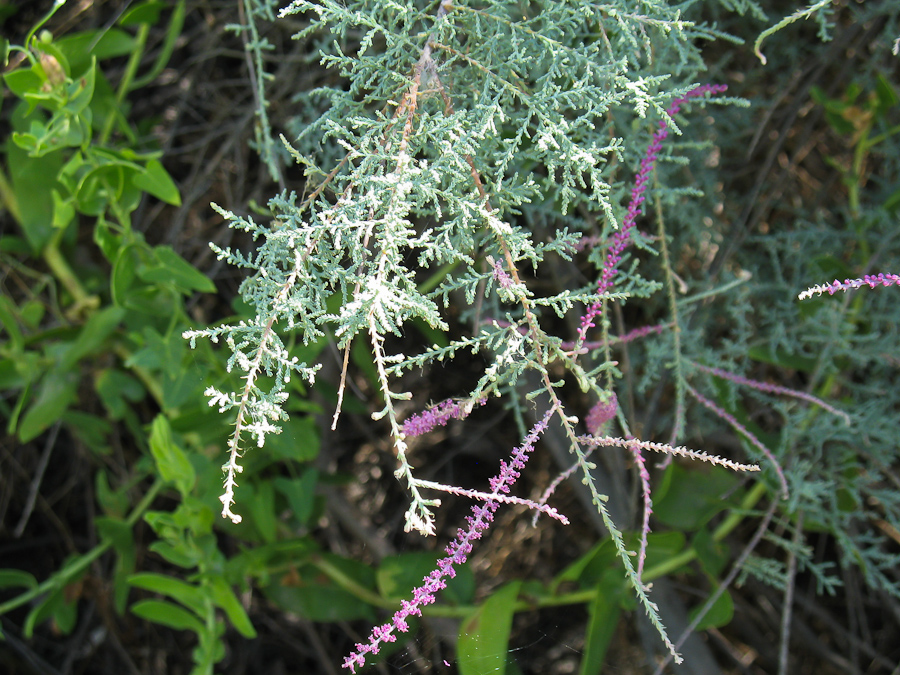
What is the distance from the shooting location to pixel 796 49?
0.99 metres

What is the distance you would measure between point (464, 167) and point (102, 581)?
3.33ft

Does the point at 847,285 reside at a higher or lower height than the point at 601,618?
higher

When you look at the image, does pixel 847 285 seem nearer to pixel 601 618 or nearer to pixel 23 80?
pixel 601 618

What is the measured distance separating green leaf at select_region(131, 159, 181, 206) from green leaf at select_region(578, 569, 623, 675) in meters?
0.64

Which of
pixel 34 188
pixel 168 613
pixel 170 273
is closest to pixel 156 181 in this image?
pixel 170 273

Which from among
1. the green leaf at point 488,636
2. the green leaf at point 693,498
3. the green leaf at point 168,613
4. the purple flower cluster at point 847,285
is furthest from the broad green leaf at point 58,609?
the purple flower cluster at point 847,285

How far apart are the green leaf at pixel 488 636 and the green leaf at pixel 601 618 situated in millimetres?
95

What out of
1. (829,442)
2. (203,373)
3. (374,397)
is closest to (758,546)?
(829,442)

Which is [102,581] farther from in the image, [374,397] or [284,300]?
[284,300]

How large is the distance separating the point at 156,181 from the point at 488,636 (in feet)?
2.04

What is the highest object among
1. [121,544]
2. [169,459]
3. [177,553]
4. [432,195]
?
[432,195]

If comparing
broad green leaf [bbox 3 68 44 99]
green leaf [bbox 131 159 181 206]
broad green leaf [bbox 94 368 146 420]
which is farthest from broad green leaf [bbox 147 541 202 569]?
broad green leaf [bbox 3 68 44 99]

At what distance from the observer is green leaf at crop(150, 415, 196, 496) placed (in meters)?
0.73

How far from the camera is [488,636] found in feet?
2.71
